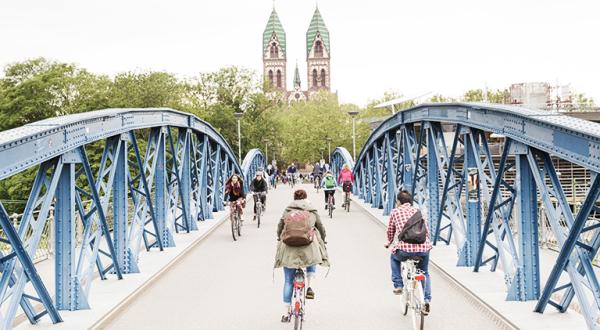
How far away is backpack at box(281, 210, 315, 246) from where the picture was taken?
812cm

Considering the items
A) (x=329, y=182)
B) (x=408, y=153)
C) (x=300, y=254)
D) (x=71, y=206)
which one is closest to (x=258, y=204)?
(x=329, y=182)

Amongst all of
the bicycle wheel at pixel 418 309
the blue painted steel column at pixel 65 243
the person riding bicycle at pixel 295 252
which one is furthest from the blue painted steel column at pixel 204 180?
the bicycle wheel at pixel 418 309

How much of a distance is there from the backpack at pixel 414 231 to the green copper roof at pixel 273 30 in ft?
509

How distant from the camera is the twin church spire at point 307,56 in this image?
158 metres

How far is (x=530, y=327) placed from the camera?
779 centimetres

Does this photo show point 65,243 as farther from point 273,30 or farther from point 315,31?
point 273,30

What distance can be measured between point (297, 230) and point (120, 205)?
4618 mm

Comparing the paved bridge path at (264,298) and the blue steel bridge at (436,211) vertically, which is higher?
the blue steel bridge at (436,211)

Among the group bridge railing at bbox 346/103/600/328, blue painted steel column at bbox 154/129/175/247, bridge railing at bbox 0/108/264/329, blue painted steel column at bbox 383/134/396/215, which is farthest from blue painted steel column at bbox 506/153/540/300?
blue painted steel column at bbox 383/134/396/215

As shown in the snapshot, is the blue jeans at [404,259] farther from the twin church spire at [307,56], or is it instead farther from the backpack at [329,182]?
the twin church spire at [307,56]

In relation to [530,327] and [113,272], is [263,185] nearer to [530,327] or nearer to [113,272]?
[113,272]

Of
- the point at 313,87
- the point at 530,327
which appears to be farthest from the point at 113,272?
the point at 313,87

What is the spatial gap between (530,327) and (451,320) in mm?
1048

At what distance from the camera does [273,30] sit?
536 ft
